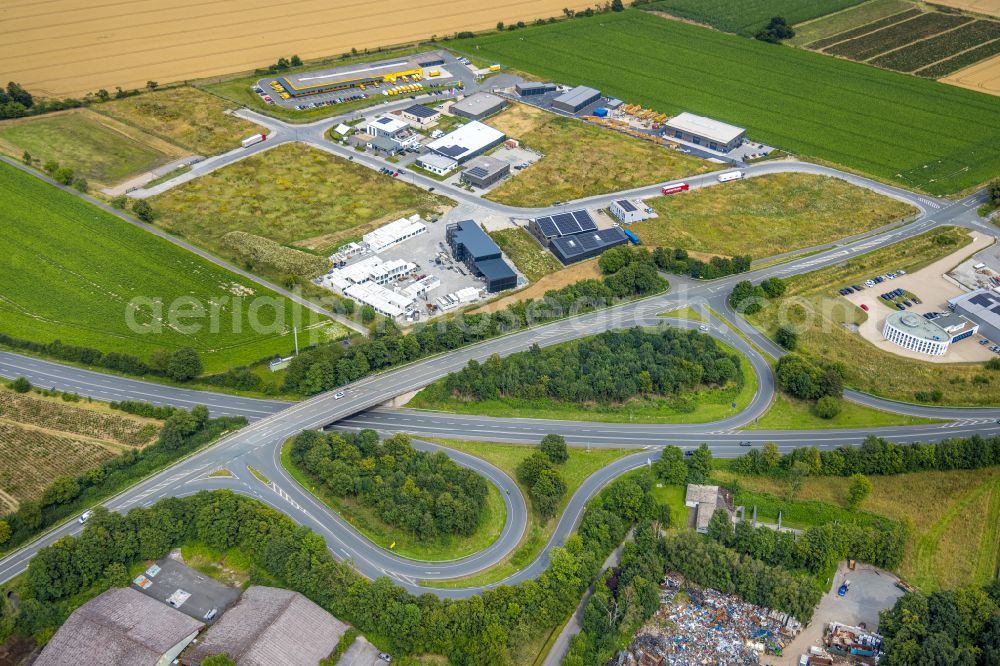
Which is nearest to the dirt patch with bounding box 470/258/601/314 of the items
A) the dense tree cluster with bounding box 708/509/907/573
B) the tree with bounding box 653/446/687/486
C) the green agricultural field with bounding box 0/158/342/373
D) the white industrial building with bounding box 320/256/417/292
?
→ the white industrial building with bounding box 320/256/417/292

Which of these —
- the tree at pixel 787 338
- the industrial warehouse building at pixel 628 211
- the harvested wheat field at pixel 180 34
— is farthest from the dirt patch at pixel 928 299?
the harvested wheat field at pixel 180 34

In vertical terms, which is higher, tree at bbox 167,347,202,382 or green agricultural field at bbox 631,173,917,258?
tree at bbox 167,347,202,382

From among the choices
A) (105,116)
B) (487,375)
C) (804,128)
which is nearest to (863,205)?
(804,128)

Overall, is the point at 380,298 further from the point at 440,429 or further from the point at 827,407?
the point at 827,407

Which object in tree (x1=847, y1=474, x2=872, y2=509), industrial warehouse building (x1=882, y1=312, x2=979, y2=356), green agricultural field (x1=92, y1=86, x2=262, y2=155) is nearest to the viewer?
tree (x1=847, y1=474, x2=872, y2=509)

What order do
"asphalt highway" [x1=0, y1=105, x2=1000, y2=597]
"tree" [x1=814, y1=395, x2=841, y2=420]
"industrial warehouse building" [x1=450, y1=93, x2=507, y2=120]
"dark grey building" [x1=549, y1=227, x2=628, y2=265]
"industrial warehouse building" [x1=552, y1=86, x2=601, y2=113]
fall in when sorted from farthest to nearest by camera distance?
"industrial warehouse building" [x1=552, y1=86, x2=601, y2=113], "industrial warehouse building" [x1=450, y1=93, x2=507, y2=120], "dark grey building" [x1=549, y1=227, x2=628, y2=265], "tree" [x1=814, y1=395, x2=841, y2=420], "asphalt highway" [x1=0, y1=105, x2=1000, y2=597]

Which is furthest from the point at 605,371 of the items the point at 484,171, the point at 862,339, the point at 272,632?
the point at 484,171

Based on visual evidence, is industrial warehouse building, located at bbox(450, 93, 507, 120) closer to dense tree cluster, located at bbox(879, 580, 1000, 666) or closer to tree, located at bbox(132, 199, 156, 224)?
tree, located at bbox(132, 199, 156, 224)

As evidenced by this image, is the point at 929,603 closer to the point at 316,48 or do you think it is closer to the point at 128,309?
the point at 128,309

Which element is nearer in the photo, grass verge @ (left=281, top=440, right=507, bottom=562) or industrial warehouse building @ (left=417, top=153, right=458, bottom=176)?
grass verge @ (left=281, top=440, right=507, bottom=562)
